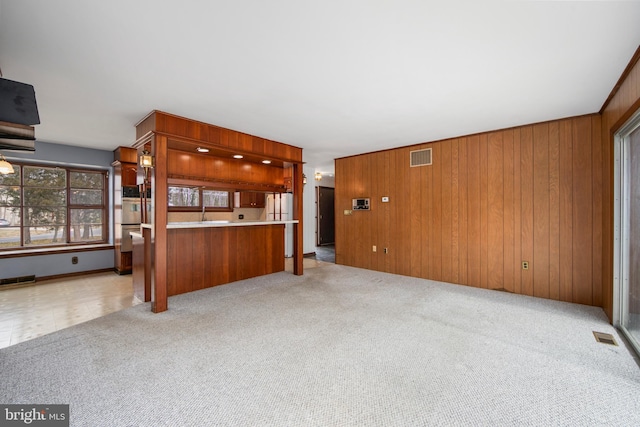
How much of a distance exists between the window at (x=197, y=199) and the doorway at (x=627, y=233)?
18.4 ft

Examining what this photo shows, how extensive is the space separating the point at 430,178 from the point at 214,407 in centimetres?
447

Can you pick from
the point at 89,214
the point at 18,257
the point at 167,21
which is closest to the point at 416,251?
the point at 167,21

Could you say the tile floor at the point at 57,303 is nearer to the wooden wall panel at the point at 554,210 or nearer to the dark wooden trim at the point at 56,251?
the dark wooden trim at the point at 56,251

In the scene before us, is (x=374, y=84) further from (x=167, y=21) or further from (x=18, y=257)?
(x=18, y=257)

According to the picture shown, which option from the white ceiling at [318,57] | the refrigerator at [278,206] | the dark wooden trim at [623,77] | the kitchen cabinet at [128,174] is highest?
the white ceiling at [318,57]

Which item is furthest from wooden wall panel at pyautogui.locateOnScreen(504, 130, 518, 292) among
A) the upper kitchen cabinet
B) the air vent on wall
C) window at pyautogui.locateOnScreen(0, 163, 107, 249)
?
window at pyautogui.locateOnScreen(0, 163, 107, 249)

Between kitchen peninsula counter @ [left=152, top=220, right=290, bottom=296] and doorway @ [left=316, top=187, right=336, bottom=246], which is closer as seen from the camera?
kitchen peninsula counter @ [left=152, top=220, right=290, bottom=296]

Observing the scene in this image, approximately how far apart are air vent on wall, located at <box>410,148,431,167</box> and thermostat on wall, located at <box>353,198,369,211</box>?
3.98 ft

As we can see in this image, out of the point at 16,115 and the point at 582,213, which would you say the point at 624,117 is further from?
the point at 16,115

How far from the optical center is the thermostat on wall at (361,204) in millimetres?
5723

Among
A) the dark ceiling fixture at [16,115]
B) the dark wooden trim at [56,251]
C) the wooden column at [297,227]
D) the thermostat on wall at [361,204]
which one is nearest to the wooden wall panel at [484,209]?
the thermostat on wall at [361,204]

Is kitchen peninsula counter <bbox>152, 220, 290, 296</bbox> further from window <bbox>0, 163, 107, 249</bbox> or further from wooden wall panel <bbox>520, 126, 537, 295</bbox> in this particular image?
wooden wall panel <bbox>520, 126, 537, 295</bbox>

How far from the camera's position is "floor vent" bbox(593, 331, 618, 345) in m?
2.53

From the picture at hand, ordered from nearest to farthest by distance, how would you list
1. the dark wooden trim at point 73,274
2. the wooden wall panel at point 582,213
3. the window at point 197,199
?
the wooden wall panel at point 582,213
the dark wooden trim at point 73,274
the window at point 197,199
